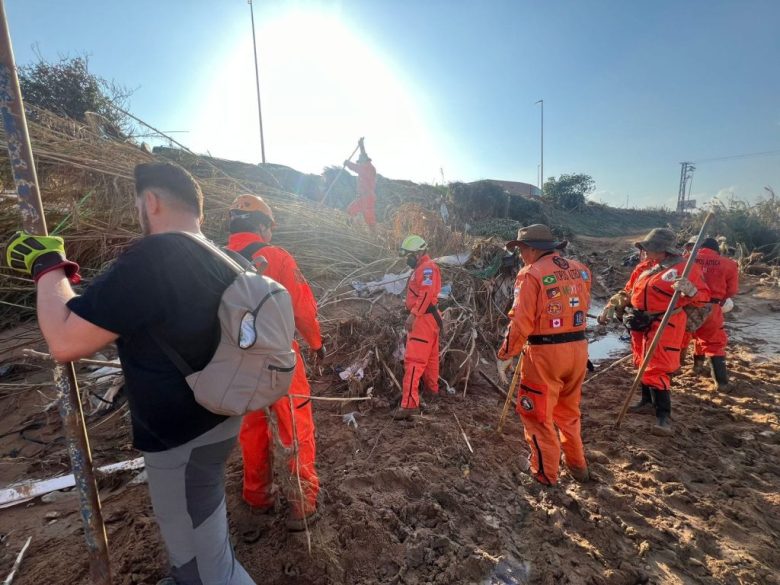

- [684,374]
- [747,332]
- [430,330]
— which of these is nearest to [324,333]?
[430,330]

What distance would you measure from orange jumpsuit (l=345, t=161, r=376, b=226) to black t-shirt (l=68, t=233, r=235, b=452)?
7845 millimetres

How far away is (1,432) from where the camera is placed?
12.0 ft

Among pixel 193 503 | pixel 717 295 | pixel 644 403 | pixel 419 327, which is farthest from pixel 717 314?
pixel 193 503

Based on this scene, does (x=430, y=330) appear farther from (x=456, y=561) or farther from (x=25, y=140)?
(x=25, y=140)

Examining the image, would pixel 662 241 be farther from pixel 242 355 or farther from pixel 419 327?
pixel 242 355

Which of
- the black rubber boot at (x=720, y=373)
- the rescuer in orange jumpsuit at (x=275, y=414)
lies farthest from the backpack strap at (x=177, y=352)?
the black rubber boot at (x=720, y=373)

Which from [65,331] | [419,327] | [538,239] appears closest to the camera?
[65,331]

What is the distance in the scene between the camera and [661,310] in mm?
4082

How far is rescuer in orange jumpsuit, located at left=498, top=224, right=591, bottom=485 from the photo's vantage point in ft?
9.57

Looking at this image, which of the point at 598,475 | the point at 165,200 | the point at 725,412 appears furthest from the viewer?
the point at 725,412

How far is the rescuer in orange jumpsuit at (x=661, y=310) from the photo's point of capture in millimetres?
3971

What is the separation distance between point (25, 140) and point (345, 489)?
280cm

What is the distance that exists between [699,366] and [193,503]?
22.7 feet

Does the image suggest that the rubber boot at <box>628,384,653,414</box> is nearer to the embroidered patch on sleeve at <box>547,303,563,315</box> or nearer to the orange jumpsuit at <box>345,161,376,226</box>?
the embroidered patch on sleeve at <box>547,303,563,315</box>
